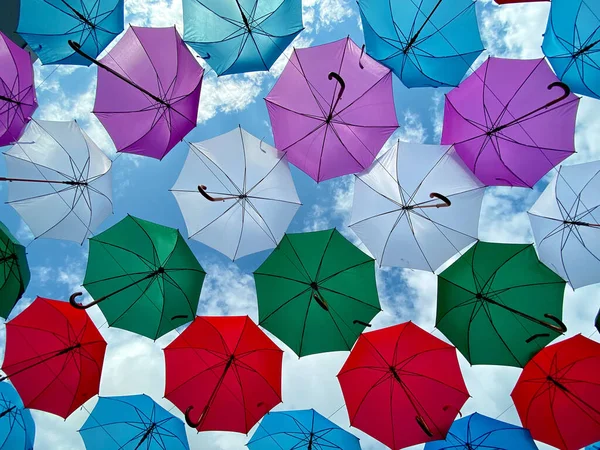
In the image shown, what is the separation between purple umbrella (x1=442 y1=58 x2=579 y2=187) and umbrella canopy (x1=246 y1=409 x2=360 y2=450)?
691cm

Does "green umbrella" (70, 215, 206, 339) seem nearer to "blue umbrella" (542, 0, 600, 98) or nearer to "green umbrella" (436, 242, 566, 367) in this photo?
"green umbrella" (436, 242, 566, 367)

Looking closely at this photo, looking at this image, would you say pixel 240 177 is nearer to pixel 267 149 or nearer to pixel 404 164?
pixel 267 149

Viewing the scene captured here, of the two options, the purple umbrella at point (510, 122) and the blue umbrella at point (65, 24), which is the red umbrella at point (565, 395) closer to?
the purple umbrella at point (510, 122)

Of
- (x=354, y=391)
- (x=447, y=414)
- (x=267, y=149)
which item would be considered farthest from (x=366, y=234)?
(x=447, y=414)

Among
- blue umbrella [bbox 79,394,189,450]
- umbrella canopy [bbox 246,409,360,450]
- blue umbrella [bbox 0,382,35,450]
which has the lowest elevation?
blue umbrella [bbox 0,382,35,450]

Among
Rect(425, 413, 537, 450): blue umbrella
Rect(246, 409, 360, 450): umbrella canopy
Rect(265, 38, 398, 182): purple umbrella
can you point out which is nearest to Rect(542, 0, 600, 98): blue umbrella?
Rect(265, 38, 398, 182): purple umbrella

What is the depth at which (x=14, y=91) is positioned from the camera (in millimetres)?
8922

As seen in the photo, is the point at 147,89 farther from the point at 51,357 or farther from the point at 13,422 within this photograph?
the point at 13,422

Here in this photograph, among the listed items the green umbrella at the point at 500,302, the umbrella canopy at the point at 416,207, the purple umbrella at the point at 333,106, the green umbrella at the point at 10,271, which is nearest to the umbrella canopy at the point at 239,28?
the purple umbrella at the point at 333,106

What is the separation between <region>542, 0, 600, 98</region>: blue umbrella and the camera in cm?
822

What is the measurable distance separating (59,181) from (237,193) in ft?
14.7

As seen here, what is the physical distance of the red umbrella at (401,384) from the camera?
29.5ft

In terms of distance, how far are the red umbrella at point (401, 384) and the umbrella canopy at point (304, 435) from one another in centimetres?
71

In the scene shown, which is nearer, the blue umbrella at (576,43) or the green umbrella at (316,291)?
the blue umbrella at (576,43)
